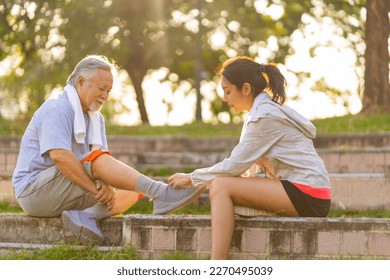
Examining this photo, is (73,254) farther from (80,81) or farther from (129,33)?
(129,33)

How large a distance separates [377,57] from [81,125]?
Result: 38.4 ft

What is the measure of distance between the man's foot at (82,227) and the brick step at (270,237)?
0.42ft

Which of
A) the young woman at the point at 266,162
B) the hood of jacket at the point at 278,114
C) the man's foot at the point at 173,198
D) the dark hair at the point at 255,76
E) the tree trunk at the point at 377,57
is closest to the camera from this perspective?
the young woman at the point at 266,162

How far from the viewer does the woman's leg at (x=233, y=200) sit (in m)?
5.62

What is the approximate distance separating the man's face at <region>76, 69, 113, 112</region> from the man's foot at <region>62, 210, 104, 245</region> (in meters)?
0.87

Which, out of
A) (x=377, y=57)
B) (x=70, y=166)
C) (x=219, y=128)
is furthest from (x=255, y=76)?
(x=219, y=128)

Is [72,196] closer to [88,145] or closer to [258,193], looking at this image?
[88,145]

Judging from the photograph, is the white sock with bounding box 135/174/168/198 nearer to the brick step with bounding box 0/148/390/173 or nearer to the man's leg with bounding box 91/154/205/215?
the man's leg with bounding box 91/154/205/215

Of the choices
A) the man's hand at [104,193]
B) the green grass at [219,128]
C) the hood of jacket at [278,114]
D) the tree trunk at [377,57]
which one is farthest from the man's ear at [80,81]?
the tree trunk at [377,57]

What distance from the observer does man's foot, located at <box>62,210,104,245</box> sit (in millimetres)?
6100

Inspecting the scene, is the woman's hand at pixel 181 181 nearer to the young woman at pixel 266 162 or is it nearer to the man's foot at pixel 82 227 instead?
the young woman at pixel 266 162

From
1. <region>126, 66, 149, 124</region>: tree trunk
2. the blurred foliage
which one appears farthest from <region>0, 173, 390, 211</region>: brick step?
<region>126, 66, 149, 124</region>: tree trunk

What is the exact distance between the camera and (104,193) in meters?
6.21
